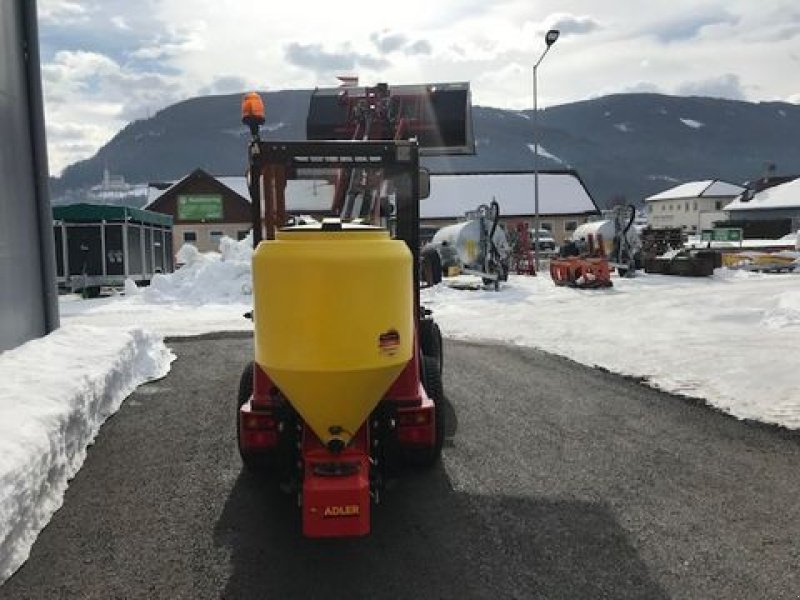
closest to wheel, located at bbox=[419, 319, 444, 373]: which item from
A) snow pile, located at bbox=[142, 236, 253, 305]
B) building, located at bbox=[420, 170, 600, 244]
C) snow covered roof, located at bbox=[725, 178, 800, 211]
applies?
snow pile, located at bbox=[142, 236, 253, 305]

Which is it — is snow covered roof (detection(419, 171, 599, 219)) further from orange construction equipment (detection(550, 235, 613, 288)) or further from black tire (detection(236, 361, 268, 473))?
black tire (detection(236, 361, 268, 473))

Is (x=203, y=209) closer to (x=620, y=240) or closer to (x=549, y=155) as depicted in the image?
(x=620, y=240)

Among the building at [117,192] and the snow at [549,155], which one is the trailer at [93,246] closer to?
the building at [117,192]

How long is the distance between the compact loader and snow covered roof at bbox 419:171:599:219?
39.4m

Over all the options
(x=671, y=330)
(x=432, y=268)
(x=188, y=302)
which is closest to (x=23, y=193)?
(x=432, y=268)

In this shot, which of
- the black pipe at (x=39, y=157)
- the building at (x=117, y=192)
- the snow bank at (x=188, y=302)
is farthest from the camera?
the building at (x=117, y=192)

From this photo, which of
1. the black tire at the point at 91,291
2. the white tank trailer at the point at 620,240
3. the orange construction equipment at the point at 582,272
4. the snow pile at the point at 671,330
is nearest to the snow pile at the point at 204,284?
the black tire at the point at 91,291

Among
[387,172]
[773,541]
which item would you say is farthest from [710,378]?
[387,172]

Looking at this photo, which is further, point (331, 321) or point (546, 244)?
point (546, 244)

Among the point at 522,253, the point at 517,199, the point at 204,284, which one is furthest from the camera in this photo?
the point at 517,199

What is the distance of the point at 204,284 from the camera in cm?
1853

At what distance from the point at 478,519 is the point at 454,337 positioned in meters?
8.03

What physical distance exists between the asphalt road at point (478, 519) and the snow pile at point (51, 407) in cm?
14

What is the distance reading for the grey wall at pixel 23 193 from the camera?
7.65 metres
